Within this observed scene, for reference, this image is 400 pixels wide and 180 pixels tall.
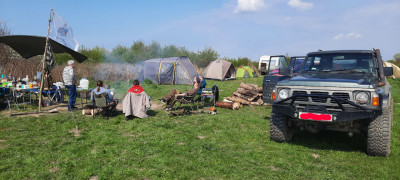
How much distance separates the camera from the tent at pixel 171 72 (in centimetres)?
1780

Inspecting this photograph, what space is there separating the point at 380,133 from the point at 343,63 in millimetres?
1605

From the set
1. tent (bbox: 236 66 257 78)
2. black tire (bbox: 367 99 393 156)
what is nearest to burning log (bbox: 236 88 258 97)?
black tire (bbox: 367 99 393 156)

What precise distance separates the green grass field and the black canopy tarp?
387cm

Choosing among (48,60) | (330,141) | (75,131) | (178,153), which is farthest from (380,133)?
(48,60)

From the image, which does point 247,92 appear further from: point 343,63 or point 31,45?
point 31,45

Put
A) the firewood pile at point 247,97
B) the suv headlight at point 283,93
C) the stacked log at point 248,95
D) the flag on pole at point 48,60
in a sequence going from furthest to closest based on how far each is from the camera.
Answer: the stacked log at point 248,95 < the firewood pile at point 247,97 < the flag on pole at point 48,60 < the suv headlight at point 283,93

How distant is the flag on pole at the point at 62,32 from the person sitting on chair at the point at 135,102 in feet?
11.3

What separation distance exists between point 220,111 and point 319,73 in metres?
4.58

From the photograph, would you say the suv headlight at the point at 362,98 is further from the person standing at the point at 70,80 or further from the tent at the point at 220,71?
the tent at the point at 220,71

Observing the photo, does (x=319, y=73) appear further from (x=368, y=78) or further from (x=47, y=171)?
(x=47, y=171)

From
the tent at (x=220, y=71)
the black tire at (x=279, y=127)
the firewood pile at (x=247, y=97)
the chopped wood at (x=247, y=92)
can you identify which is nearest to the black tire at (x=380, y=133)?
the black tire at (x=279, y=127)

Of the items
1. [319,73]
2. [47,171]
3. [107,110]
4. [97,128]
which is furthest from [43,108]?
[319,73]

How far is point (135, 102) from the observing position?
7.92 m

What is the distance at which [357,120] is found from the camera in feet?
15.1
